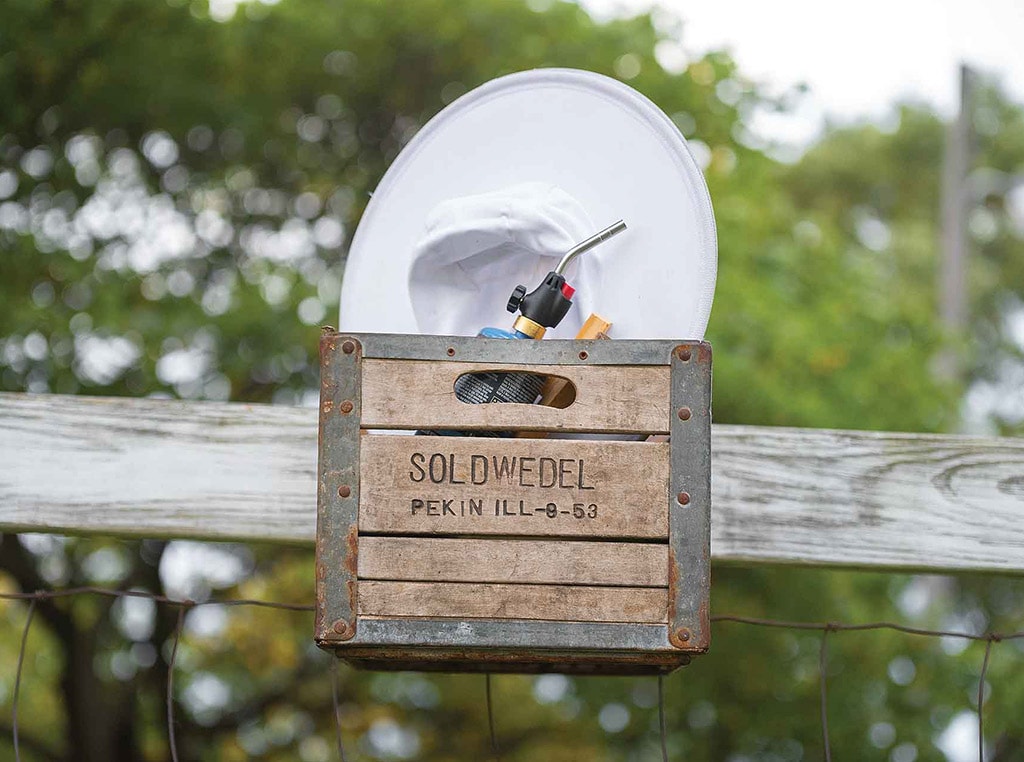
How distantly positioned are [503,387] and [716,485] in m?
0.44

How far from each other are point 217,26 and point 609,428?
12.0ft

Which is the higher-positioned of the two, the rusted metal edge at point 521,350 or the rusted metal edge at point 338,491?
the rusted metal edge at point 521,350

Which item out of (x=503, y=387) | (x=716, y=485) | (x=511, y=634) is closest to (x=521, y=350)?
(x=503, y=387)

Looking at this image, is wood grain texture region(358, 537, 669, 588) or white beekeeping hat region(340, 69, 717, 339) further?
white beekeeping hat region(340, 69, 717, 339)

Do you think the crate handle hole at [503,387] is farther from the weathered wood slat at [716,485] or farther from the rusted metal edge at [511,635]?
the weathered wood slat at [716,485]

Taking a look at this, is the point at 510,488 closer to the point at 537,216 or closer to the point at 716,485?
the point at 537,216

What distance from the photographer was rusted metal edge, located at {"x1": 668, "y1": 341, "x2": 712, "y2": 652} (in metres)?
1.08

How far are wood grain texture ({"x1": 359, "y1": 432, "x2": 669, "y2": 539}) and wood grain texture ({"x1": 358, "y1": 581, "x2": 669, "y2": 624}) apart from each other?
5 cm

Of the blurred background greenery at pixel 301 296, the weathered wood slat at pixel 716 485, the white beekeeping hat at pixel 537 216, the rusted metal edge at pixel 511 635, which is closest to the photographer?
the rusted metal edge at pixel 511 635

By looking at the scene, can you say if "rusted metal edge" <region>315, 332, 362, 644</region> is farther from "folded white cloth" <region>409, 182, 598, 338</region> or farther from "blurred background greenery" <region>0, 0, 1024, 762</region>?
"blurred background greenery" <region>0, 0, 1024, 762</region>

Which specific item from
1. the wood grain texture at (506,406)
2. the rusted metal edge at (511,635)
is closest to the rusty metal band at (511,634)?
the rusted metal edge at (511,635)

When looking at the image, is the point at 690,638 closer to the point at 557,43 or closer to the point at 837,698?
the point at 557,43

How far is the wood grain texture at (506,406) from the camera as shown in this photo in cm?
110

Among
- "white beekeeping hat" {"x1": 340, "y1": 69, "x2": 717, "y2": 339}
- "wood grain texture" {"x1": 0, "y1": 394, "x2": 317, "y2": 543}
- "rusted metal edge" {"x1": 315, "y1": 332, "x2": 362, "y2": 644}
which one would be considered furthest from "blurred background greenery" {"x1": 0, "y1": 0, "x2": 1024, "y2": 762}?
"rusted metal edge" {"x1": 315, "y1": 332, "x2": 362, "y2": 644}
